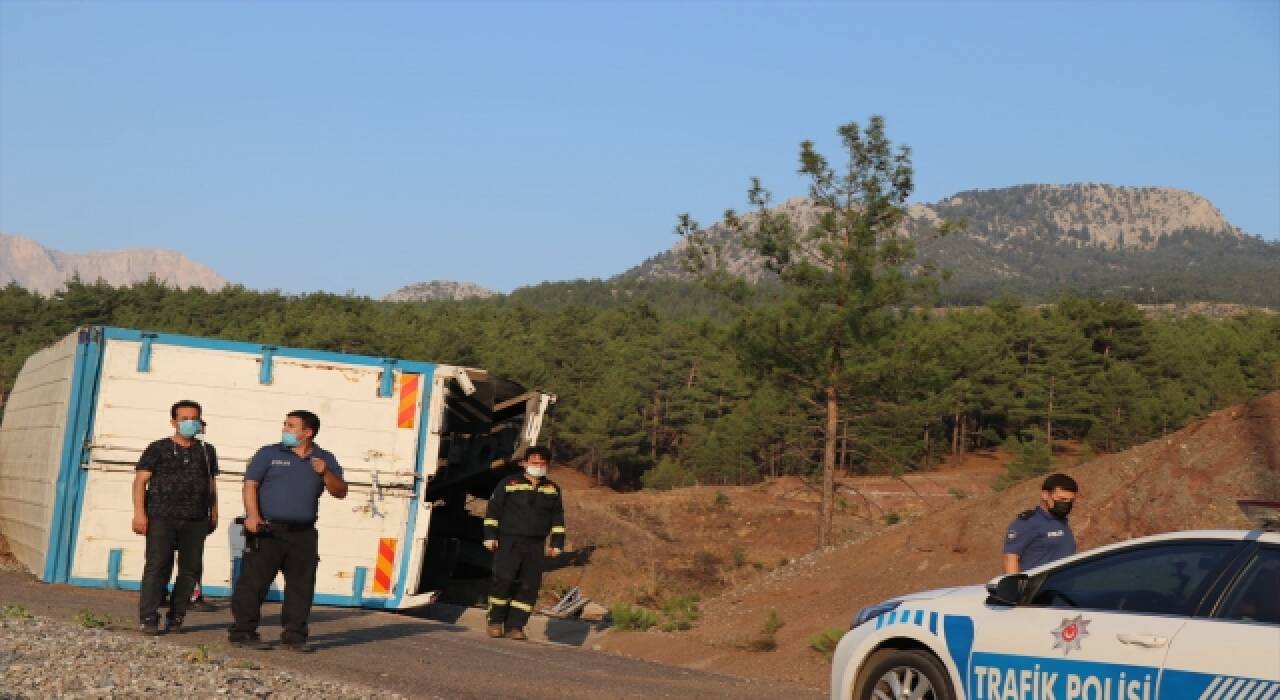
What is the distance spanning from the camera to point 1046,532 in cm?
905

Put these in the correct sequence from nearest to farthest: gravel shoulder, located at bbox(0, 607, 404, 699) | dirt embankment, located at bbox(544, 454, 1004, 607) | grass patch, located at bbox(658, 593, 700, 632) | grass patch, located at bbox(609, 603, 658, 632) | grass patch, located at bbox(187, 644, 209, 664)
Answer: gravel shoulder, located at bbox(0, 607, 404, 699) < grass patch, located at bbox(187, 644, 209, 664) < grass patch, located at bbox(609, 603, 658, 632) < grass patch, located at bbox(658, 593, 700, 632) < dirt embankment, located at bbox(544, 454, 1004, 607)

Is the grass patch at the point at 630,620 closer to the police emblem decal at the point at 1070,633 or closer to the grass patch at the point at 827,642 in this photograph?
the grass patch at the point at 827,642

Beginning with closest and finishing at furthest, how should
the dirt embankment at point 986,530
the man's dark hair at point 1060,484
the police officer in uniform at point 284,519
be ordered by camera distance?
the man's dark hair at point 1060,484 < the police officer in uniform at point 284,519 < the dirt embankment at point 986,530

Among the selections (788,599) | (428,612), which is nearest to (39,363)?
(428,612)

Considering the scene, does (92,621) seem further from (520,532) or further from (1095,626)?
(1095,626)

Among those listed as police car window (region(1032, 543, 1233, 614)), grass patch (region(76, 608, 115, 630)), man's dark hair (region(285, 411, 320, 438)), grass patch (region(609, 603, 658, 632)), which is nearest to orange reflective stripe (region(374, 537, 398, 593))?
grass patch (region(609, 603, 658, 632))

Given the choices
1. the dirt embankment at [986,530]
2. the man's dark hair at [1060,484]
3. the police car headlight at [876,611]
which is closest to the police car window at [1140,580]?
the police car headlight at [876,611]

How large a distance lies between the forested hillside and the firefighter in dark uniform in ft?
129

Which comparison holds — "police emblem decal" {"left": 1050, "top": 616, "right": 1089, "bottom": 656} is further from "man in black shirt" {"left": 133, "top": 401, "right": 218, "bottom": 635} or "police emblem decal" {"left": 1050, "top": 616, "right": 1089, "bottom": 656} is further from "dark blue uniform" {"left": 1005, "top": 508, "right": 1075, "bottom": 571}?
"man in black shirt" {"left": 133, "top": 401, "right": 218, "bottom": 635}

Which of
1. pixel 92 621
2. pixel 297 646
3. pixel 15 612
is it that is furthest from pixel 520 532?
pixel 15 612

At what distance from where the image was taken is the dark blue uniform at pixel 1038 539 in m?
9.02

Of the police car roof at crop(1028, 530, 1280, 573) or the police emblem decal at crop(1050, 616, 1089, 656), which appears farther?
the police emblem decal at crop(1050, 616, 1089, 656)

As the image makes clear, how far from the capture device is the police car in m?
5.80

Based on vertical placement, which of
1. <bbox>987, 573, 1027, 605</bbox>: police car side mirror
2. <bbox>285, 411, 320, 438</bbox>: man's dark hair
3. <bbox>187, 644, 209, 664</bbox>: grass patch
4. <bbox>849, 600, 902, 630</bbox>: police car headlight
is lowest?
<bbox>187, 644, 209, 664</bbox>: grass patch
